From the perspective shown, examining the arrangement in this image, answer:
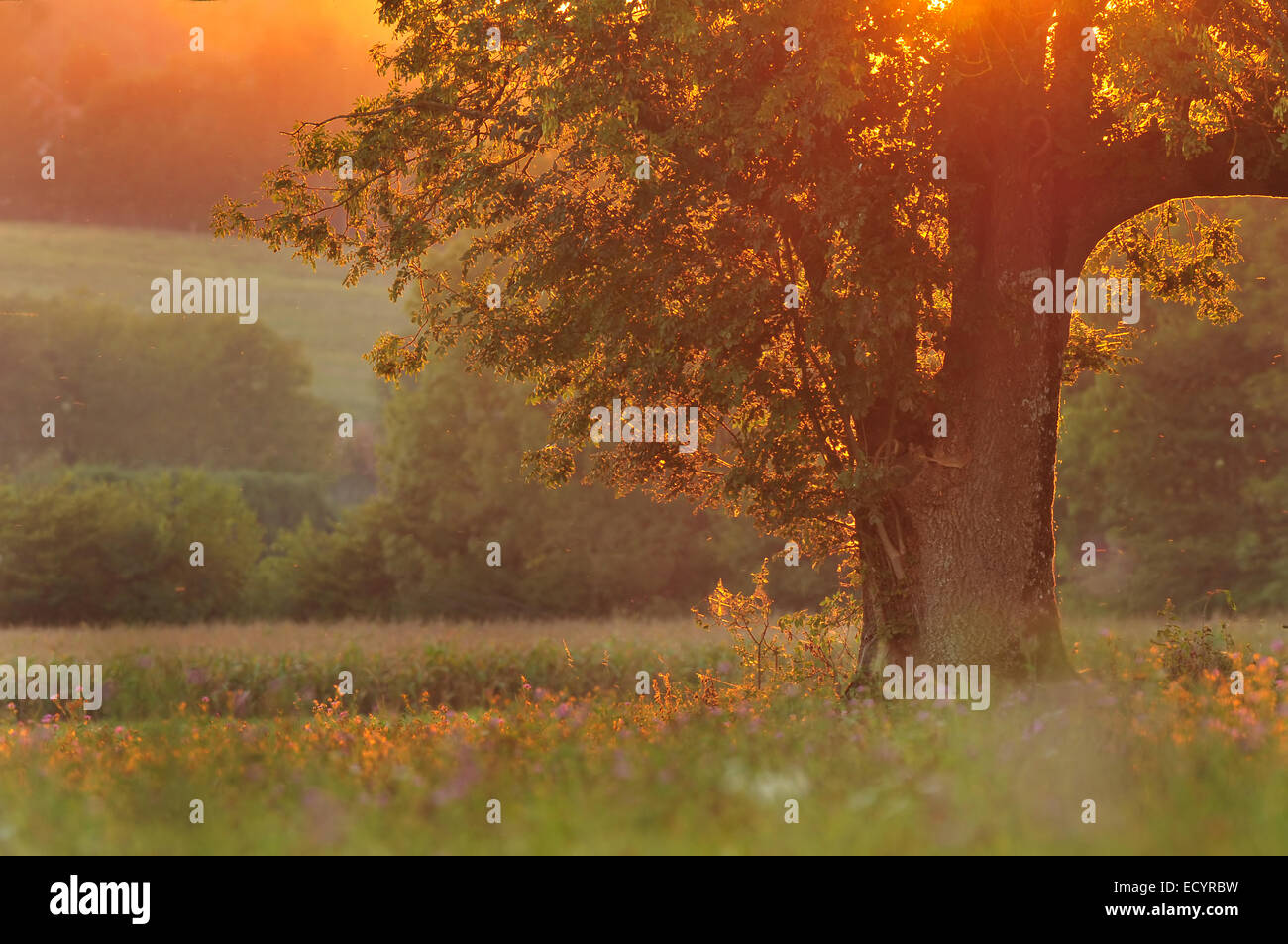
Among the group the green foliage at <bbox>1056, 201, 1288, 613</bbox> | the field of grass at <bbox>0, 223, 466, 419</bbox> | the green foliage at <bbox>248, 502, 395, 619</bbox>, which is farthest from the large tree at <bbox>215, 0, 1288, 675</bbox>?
the field of grass at <bbox>0, 223, 466, 419</bbox>

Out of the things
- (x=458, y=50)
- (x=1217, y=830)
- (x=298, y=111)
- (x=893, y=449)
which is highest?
(x=298, y=111)

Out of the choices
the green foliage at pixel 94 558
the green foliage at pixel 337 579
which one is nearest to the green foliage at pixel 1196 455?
the green foliage at pixel 337 579

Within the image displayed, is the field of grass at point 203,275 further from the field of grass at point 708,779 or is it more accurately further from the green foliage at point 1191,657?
the field of grass at point 708,779

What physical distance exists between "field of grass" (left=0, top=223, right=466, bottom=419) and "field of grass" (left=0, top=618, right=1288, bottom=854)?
247 ft

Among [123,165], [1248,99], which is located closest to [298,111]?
[123,165]

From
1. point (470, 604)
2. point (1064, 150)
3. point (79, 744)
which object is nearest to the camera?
point (79, 744)

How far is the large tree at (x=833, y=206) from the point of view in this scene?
39.8 ft

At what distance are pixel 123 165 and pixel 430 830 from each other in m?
90.6

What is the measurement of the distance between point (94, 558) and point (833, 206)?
3880 cm

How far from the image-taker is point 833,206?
12.1 metres

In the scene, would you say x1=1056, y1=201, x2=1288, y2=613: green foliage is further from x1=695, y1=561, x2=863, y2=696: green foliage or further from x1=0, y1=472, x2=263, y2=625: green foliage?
x1=0, y1=472, x2=263, y2=625: green foliage

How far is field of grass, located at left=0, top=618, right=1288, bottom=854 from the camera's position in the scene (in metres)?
6.33

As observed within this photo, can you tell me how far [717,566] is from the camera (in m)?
51.0

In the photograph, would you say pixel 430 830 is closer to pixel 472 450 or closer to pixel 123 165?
pixel 472 450
